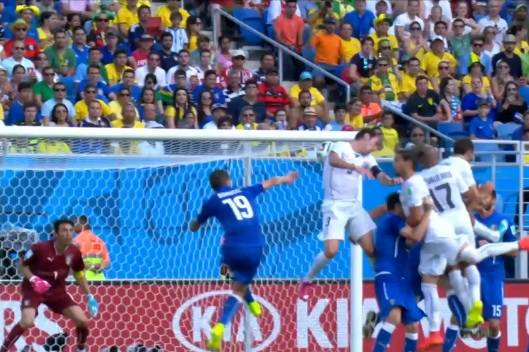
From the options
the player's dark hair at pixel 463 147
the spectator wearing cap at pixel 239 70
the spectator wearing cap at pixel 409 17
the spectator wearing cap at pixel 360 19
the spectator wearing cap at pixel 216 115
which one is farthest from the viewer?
the spectator wearing cap at pixel 409 17

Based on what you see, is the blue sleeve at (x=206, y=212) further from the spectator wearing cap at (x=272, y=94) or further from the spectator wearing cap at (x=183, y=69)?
the spectator wearing cap at (x=272, y=94)

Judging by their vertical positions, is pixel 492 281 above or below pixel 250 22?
below

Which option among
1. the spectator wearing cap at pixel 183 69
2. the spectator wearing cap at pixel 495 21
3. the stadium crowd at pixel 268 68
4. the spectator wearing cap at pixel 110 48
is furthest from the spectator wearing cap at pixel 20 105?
the spectator wearing cap at pixel 495 21

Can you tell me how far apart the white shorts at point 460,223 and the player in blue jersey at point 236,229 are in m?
1.52

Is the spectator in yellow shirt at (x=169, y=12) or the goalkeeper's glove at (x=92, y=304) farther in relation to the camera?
the spectator in yellow shirt at (x=169, y=12)

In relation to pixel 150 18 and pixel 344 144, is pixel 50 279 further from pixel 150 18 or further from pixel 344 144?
pixel 150 18

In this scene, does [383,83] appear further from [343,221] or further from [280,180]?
[280,180]

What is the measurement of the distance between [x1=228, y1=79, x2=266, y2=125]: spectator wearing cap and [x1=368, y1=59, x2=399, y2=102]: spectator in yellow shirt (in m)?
1.89

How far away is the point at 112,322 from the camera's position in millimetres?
17688

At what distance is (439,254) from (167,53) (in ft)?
21.0

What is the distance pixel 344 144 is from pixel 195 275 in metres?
2.00

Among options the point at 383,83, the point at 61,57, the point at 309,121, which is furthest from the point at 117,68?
the point at 383,83

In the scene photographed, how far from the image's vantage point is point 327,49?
2355 cm

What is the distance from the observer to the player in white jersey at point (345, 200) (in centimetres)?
1688
